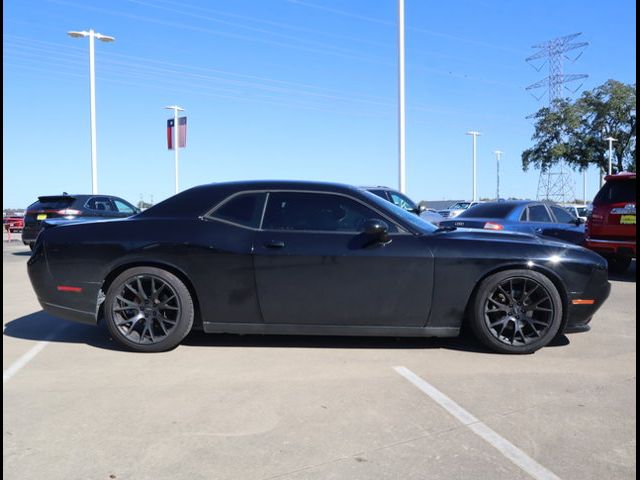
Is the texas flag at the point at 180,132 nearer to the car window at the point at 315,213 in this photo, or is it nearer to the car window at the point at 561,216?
the car window at the point at 561,216

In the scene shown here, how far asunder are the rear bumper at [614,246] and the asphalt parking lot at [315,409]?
4269 millimetres

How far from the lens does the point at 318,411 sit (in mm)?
3648

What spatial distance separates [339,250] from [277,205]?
709 mm

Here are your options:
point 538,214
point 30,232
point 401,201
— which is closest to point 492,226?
point 538,214

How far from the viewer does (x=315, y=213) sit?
499cm

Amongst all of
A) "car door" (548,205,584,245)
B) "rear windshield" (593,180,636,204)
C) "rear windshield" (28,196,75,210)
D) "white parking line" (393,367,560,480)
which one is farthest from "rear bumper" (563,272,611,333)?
"rear windshield" (28,196,75,210)

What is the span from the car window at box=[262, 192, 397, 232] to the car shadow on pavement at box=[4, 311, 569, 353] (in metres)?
1.11

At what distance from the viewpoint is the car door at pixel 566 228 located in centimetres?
1090

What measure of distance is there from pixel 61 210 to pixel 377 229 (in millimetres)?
11053

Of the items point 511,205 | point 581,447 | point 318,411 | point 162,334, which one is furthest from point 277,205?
point 511,205

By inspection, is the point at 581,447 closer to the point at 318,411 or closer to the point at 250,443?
the point at 318,411

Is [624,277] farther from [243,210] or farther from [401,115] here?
[401,115]

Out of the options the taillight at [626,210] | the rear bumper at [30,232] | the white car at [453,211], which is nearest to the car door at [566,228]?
the taillight at [626,210]

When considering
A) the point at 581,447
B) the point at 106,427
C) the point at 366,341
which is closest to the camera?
the point at 581,447
